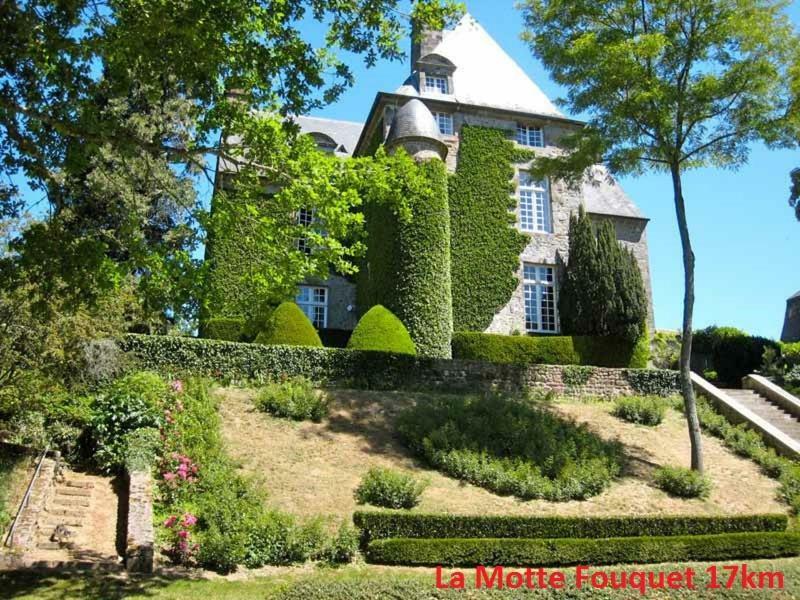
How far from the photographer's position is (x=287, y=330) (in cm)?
1772

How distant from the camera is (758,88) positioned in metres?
14.5

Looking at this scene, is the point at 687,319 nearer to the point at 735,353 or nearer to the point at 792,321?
the point at 735,353

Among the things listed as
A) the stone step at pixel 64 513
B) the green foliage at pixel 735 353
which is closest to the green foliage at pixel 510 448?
the stone step at pixel 64 513

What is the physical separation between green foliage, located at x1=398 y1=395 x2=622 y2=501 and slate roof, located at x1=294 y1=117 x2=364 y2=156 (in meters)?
17.5

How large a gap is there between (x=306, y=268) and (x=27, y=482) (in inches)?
227

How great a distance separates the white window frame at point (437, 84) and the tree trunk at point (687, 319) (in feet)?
37.9

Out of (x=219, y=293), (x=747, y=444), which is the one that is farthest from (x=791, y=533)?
(x=219, y=293)

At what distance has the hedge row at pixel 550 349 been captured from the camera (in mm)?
20797

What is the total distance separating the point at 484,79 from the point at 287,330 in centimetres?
1416

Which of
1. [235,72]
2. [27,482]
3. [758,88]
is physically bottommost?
[27,482]

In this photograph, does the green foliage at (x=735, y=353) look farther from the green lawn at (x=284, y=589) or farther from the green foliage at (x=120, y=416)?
the green foliage at (x=120, y=416)

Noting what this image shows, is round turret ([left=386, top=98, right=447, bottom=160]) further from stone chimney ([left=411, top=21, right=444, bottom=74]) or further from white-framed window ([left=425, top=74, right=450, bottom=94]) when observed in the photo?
stone chimney ([left=411, top=21, right=444, bottom=74])

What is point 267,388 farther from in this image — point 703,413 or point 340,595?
point 703,413

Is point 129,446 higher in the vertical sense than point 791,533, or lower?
higher
